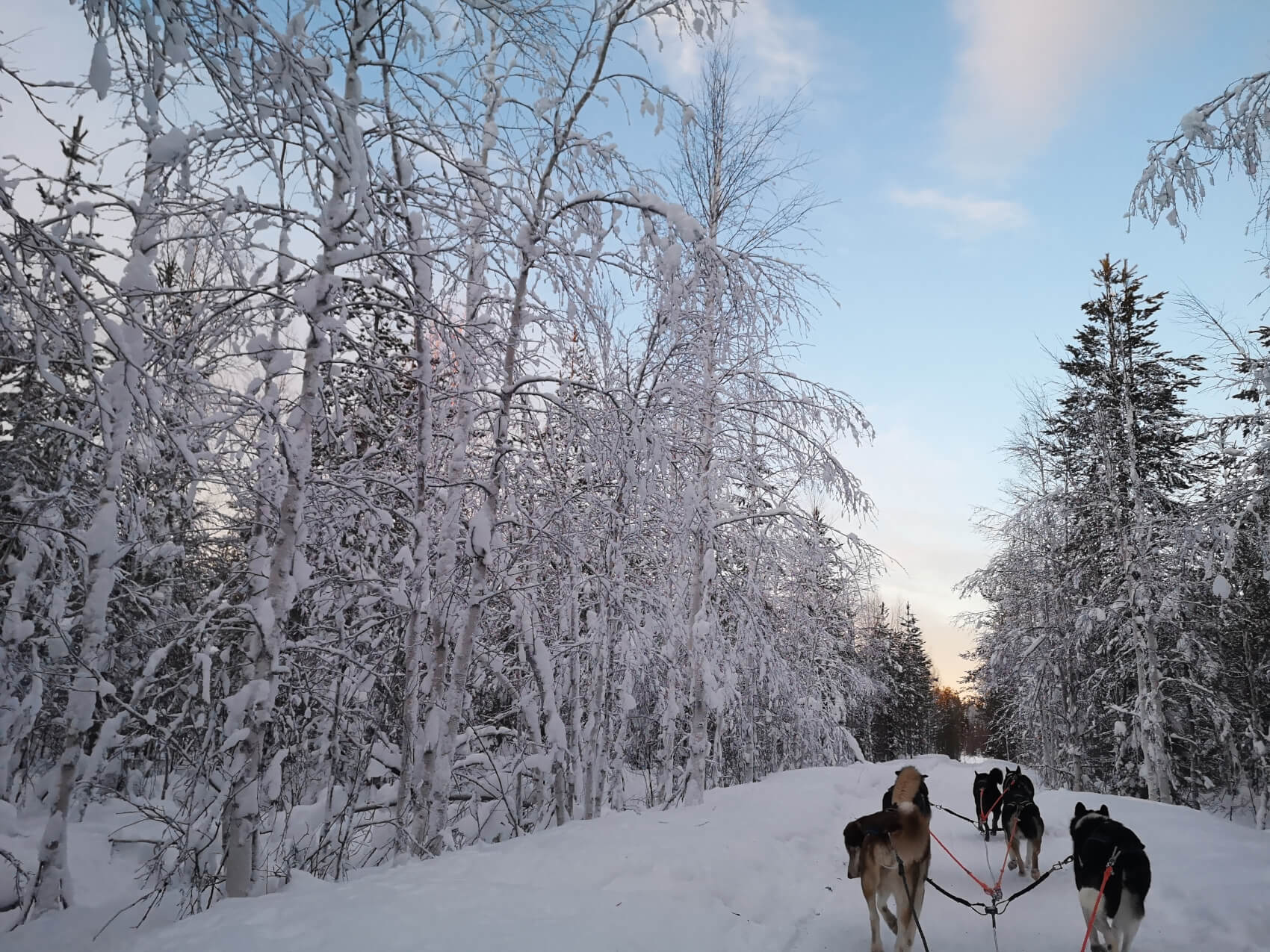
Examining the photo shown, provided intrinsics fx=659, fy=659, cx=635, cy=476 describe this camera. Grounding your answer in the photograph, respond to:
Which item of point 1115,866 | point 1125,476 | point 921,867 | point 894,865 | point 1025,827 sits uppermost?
point 1125,476

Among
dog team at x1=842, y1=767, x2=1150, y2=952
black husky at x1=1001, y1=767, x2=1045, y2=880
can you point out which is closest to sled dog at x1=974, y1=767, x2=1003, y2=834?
black husky at x1=1001, y1=767, x2=1045, y2=880

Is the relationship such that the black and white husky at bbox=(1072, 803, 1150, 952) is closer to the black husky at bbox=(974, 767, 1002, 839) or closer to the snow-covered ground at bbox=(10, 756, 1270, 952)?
the snow-covered ground at bbox=(10, 756, 1270, 952)

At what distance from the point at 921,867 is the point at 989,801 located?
350cm

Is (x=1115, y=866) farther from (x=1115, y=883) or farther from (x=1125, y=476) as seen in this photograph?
(x=1125, y=476)

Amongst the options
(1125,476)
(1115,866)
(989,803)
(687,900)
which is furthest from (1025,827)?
(1125,476)

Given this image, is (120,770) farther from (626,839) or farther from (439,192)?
(439,192)

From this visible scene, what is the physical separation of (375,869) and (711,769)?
44.3ft

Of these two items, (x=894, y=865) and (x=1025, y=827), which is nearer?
(x=894, y=865)

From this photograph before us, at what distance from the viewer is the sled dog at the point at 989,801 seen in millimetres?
7617

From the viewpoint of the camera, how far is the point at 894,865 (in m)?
4.68

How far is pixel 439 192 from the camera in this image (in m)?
4.80

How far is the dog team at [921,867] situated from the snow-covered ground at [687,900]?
0.59m

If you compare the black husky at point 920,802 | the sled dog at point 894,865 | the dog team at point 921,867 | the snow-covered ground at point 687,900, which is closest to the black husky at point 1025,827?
the snow-covered ground at point 687,900

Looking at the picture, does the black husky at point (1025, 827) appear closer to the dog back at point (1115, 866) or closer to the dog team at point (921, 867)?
the dog team at point (921, 867)
